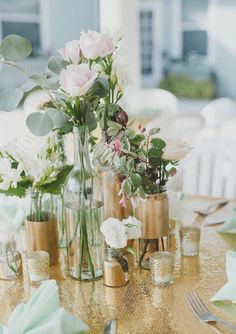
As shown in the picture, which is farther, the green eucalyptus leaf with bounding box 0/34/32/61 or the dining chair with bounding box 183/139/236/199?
the dining chair with bounding box 183/139/236/199

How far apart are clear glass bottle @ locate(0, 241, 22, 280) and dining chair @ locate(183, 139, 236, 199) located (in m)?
1.12

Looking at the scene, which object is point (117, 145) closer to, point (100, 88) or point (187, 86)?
point (100, 88)

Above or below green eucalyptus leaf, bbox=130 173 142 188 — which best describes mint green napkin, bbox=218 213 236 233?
below

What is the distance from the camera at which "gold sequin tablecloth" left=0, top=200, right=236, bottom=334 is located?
0.95 meters

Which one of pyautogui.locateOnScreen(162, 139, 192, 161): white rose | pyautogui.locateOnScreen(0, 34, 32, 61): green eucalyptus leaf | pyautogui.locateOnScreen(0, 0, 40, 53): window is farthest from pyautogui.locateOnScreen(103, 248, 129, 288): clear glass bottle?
pyautogui.locateOnScreen(0, 0, 40, 53): window

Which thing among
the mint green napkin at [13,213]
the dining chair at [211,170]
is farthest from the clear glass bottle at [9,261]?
the dining chair at [211,170]

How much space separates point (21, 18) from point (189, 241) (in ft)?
23.7

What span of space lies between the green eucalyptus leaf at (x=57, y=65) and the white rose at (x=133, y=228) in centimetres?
38

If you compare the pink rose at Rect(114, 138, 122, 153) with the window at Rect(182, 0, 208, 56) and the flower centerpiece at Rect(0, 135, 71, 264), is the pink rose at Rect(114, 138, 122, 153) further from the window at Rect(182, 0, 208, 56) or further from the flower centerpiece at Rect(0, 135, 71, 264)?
the window at Rect(182, 0, 208, 56)

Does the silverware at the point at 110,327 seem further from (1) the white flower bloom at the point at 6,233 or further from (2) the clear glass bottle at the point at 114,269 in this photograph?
(1) the white flower bloom at the point at 6,233

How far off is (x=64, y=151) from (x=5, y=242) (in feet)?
0.90

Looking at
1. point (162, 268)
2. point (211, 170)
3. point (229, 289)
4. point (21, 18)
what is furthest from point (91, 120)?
point (21, 18)

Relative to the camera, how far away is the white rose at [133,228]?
1083 mm

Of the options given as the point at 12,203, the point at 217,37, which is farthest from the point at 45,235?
the point at 217,37
